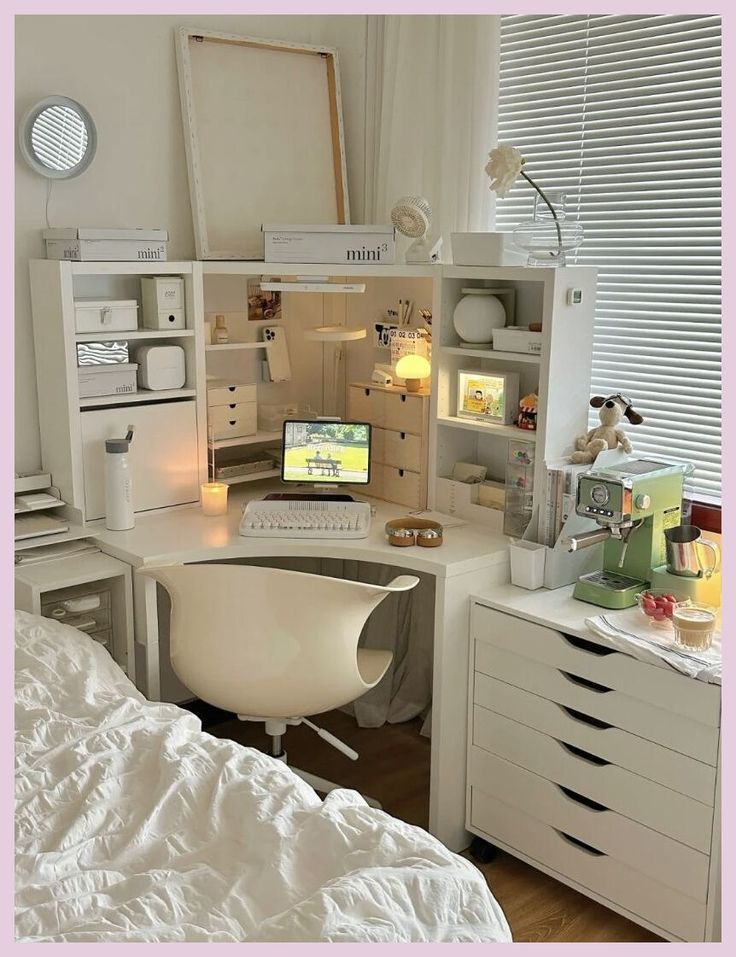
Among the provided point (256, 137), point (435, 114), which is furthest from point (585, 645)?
point (256, 137)

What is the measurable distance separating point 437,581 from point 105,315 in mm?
1196

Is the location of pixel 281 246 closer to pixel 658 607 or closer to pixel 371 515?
pixel 371 515

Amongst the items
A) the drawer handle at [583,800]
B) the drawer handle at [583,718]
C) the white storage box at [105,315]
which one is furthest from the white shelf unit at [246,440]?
the drawer handle at [583,800]

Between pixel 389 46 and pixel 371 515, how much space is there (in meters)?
1.56

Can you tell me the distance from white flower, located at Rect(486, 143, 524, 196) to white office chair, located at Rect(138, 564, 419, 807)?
1131 mm

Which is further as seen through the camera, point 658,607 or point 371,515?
point 371,515

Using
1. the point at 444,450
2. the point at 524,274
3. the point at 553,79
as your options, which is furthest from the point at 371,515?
the point at 553,79

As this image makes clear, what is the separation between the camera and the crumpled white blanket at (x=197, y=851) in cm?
148

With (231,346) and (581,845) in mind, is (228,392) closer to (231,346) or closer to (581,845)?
(231,346)

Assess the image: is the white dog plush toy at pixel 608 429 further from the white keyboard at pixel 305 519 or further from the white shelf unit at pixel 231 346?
the white shelf unit at pixel 231 346

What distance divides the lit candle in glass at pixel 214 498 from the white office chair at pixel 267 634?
52 cm

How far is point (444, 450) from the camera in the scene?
3.16 meters

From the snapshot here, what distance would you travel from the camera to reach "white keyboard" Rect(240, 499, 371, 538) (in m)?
2.85

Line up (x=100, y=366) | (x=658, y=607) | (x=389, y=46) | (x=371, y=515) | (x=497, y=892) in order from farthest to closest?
1. (x=389, y=46)
2. (x=371, y=515)
3. (x=100, y=366)
4. (x=497, y=892)
5. (x=658, y=607)
